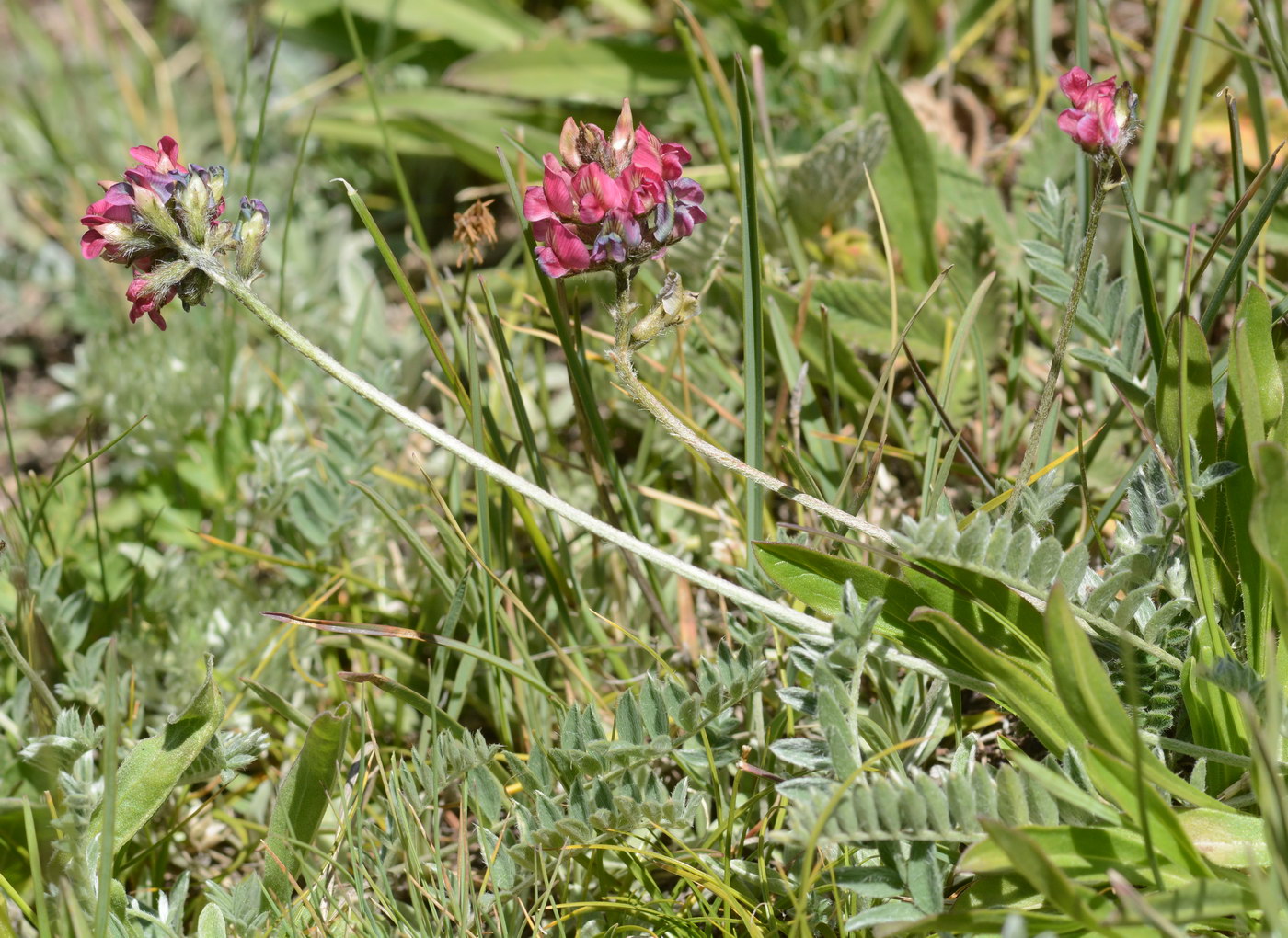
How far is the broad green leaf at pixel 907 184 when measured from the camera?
2.48 m

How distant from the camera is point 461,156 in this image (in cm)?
301

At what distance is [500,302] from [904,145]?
1.11 meters

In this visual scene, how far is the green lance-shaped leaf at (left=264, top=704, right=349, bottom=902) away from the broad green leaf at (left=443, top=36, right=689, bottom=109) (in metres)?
2.03

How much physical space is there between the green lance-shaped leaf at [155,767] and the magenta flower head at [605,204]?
34.2 inches

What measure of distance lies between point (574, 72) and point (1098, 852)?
8.51 feet

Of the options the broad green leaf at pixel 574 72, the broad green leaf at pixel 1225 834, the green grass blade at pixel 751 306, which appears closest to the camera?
the broad green leaf at pixel 1225 834

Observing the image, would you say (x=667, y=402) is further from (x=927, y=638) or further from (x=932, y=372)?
(x=927, y=638)

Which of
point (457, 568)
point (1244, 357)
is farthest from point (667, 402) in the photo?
point (1244, 357)

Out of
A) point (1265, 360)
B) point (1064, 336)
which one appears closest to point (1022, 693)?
point (1064, 336)

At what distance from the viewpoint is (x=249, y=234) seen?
5.07 feet

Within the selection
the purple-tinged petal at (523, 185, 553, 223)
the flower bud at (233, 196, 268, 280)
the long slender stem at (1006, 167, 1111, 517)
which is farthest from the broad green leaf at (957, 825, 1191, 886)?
the flower bud at (233, 196, 268, 280)

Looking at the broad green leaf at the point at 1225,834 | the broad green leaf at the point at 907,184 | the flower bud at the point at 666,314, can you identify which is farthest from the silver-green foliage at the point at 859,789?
the broad green leaf at the point at 907,184

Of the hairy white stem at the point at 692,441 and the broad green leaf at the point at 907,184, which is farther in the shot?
the broad green leaf at the point at 907,184

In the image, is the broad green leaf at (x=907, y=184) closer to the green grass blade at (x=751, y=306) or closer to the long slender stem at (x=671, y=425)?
the green grass blade at (x=751, y=306)
